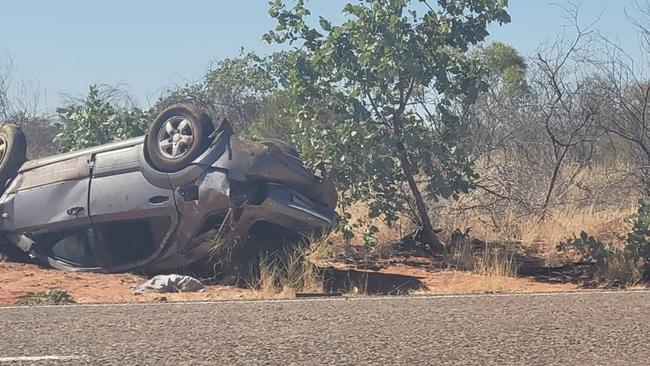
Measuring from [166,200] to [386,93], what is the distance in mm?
4061

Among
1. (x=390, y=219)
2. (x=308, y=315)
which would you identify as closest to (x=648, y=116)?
(x=390, y=219)

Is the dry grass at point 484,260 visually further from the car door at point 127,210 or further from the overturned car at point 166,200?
the car door at point 127,210

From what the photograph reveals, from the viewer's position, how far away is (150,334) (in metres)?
6.90

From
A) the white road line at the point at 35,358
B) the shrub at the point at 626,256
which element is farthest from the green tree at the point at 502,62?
the white road line at the point at 35,358

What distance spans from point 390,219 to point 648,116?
573 cm

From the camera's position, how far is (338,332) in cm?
693

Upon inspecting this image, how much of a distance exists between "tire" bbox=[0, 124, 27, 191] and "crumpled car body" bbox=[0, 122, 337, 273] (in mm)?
350

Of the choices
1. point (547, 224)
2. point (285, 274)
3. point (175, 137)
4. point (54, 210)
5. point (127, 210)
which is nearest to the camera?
point (285, 274)

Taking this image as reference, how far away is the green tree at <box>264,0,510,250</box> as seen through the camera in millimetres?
13875

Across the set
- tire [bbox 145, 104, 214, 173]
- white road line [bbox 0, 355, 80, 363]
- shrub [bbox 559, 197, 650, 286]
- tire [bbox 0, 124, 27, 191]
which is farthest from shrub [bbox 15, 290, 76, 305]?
shrub [bbox 559, 197, 650, 286]

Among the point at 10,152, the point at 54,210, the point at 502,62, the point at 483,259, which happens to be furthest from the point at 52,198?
the point at 502,62

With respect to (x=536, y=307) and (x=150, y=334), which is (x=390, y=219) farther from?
(x=150, y=334)

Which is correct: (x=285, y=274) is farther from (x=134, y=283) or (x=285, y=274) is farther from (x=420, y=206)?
(x=420, y=206)

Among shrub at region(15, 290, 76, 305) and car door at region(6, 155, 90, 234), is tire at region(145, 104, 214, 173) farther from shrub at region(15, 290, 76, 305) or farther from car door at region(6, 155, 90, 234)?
shrub at region(15, 290, 76, 305)
